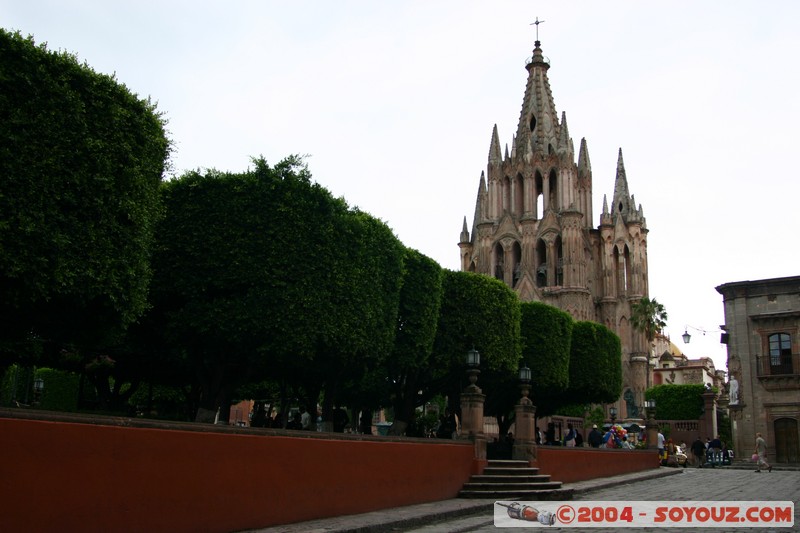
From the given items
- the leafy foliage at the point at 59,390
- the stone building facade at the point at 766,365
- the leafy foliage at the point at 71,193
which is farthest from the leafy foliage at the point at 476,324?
the leafy foliage at the point at 59,390

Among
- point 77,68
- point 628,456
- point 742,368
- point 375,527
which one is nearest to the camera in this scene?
point 375,527

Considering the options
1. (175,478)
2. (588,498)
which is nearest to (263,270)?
(175,478)

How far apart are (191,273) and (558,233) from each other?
5717cm

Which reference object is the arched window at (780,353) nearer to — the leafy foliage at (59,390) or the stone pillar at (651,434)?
the stone pillar at (651,434)

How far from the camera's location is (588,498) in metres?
20.2

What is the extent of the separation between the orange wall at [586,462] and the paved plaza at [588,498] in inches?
19.7

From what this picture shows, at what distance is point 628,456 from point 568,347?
17.2ft

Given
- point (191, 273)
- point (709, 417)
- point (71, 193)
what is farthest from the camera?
point (709, 417)

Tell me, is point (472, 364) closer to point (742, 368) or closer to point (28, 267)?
point (28, 267)

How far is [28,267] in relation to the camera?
39.8 ft

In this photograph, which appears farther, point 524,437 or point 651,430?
point 651,430

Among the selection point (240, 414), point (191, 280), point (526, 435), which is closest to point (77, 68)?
point (191, 280)

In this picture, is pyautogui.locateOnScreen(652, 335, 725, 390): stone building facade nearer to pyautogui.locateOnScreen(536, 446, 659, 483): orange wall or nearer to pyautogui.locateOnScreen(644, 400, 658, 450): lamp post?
pyautogui.locateOnScreen(644, 400, 658, 450): lamp post

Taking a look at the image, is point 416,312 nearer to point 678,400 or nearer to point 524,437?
point 524,437
